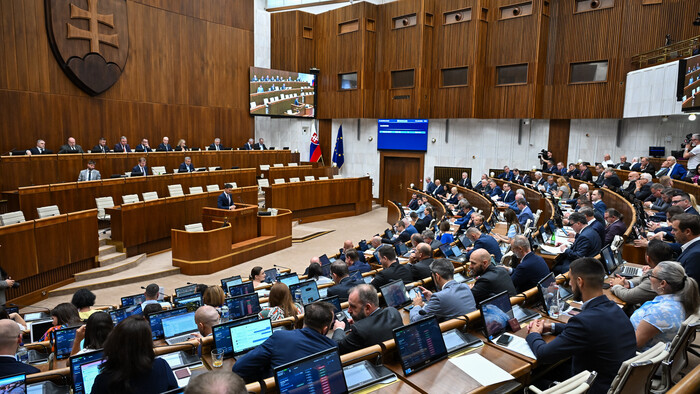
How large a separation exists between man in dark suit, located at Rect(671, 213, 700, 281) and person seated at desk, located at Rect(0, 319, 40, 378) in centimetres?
490

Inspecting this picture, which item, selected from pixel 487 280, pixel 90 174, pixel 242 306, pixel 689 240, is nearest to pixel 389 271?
pixel 487 280

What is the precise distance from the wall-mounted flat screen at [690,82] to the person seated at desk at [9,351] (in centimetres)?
1051

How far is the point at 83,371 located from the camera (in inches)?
103

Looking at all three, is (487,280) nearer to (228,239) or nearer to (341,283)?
(341,283)

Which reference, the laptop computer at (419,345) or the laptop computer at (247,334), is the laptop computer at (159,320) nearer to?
the laptop computer at (247,334)

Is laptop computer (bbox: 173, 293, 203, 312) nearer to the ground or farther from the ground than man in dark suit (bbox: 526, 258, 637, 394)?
nearer to the ground

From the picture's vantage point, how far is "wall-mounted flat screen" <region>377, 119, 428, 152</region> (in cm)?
1655

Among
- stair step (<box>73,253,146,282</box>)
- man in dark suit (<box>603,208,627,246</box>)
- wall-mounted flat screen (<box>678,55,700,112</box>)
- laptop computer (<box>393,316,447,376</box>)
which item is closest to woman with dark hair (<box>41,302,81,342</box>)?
laptop computer (<box>393,316,447,376</box>)

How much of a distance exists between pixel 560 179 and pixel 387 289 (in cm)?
886

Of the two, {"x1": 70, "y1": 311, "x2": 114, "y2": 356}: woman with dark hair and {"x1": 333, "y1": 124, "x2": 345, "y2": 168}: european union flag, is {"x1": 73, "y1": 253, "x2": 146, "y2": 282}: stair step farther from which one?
{"x1": 333, "y1": 124, "x2": 345, "y2": 168}: european union flag

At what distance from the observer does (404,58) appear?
16.1 metres

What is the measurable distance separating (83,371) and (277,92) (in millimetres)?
14700

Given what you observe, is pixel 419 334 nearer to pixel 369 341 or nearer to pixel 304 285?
pixel 369 341

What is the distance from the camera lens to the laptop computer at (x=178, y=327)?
378cm
